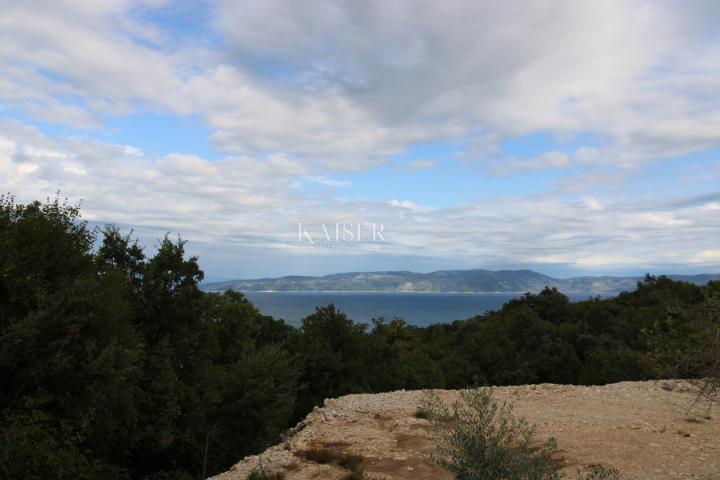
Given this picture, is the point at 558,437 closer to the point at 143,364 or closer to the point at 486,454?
the point at 486,454

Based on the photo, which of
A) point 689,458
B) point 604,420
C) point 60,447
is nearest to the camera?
point 689,458

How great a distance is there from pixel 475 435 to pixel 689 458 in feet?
20.1

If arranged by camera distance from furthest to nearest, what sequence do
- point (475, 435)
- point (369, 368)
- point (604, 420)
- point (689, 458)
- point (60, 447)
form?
point (369, 368) < point (604, 420) < point (60, 447) < point (689, 458) < point (475, 435)

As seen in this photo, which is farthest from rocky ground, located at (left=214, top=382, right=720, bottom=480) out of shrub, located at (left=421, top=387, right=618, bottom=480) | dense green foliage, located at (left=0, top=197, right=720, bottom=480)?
dense green foliage, located at (left=0, top=197, right=720, bottom=480)

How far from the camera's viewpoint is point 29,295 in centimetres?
1069

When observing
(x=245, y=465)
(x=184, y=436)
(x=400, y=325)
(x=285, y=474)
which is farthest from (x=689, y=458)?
(x=400, y=325)

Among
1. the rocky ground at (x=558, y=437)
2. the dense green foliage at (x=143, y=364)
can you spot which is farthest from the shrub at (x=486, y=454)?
the dense green foliage at (x=143, y=364)

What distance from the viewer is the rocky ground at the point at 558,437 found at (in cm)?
830

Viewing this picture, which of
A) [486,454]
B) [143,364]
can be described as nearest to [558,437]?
[486,454]

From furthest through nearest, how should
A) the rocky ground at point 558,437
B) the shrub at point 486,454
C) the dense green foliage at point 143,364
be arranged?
the dense green foliage at point 143,364
the rocky ground at point 558,437
the shrub at point 486,454

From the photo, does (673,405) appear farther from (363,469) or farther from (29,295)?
(29,295)

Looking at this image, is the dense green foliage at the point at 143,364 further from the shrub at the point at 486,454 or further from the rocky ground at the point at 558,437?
the shrub at the point at 486,454

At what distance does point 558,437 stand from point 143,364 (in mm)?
10610

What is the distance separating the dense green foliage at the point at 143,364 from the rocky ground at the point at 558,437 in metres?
1.49
